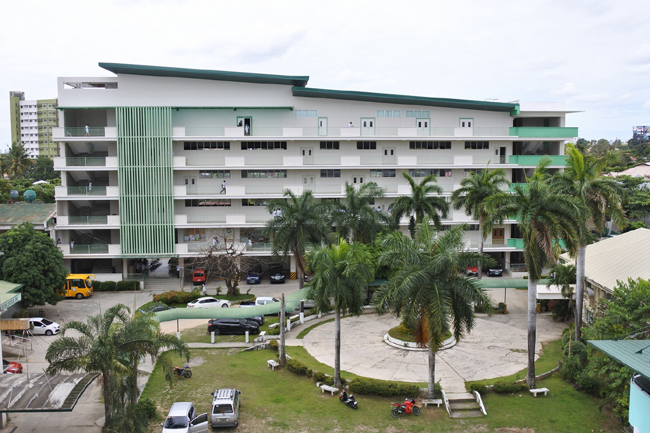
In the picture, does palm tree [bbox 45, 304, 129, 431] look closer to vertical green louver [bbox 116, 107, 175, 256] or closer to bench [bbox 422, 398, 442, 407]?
bench [bbox 422, 398, 442, 407]

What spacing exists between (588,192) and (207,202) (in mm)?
34877

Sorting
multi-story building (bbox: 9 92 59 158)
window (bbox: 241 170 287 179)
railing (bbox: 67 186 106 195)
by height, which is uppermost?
multi-story building (bbox: 9 92 59 158)

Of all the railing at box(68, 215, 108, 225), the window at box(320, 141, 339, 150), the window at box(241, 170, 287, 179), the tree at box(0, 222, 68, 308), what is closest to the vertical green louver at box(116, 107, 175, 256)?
the railing at box(68, 215, 108, 225)

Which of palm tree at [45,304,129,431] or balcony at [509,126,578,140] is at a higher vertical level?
balcony at [509,126,578,140]

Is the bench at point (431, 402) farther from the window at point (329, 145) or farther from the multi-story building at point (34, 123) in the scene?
the multi-story building at point (34, 123)

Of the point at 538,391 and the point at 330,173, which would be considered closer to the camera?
the point at 538,391

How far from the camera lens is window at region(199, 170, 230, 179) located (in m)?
52.1

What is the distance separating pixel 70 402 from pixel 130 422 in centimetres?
234

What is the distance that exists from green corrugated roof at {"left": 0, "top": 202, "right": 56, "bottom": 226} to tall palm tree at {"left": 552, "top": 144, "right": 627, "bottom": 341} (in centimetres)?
4574

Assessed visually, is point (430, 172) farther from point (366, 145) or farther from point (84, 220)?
point (84, 220)

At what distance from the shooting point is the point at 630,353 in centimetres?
1838

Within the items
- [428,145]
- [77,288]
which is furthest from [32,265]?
[428,145]

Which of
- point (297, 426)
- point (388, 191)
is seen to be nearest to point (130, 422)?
point (297, 426)

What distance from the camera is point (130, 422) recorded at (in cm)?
2017
